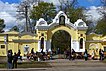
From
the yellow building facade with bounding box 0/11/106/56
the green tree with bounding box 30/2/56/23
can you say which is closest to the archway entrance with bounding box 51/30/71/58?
the green tree with bounding box 30/2/56/23

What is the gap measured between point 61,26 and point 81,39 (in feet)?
13.2

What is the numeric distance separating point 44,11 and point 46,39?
1279 inches

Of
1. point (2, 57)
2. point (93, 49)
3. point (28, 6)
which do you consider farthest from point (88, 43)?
point (28, 6)

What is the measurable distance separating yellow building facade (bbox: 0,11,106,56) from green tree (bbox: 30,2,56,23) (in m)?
27.9

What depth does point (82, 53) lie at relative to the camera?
5897cm

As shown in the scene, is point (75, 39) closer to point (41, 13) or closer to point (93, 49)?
point (93, 49)

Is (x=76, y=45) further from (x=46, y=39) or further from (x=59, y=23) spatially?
(x=46, y=39)

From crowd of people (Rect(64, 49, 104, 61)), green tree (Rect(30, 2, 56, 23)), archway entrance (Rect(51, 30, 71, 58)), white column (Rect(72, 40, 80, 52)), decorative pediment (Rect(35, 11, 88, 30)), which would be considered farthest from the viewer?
green tree (Rect(30, 2, 56, 23))

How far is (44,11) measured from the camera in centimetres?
9150

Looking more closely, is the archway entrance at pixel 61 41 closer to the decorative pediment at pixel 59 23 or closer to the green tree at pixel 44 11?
the green tree at pixel 44 11

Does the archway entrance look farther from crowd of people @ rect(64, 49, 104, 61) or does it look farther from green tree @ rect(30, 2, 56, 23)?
crowd of people @ rect(64, 49, 104, 61)

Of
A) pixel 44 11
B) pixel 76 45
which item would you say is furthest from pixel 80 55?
pixel 44 11

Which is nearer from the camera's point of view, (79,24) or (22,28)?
(79,24)

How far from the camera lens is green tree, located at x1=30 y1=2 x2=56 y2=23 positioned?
89050 millimetres
